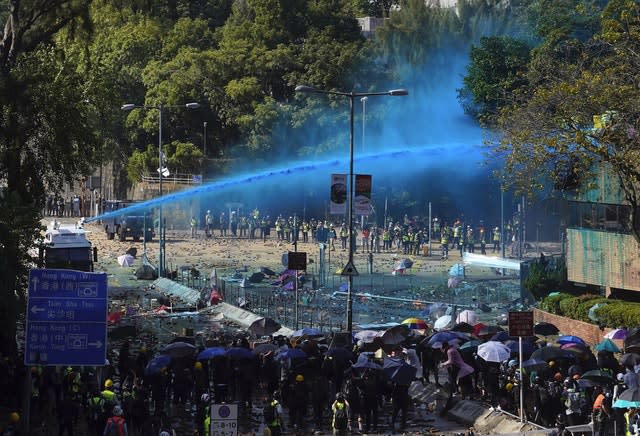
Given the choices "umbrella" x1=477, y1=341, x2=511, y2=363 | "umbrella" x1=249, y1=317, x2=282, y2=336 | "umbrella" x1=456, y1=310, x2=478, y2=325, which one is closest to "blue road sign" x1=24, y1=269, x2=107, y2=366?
"umbrella" x1=477, y1=341, x2=511, y2=363

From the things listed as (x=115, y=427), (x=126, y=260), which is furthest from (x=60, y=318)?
(x=126, y=260)

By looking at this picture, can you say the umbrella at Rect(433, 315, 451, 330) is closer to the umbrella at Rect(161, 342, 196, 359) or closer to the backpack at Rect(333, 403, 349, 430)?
the umbrella at Rect(161, 342, 196, 359)

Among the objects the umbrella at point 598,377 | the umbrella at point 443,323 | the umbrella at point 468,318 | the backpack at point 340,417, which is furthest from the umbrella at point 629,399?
the umbrella at point 468,318

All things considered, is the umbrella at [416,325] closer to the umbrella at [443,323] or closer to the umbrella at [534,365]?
the umbrella at [443,323]

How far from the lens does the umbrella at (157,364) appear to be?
28.0 m

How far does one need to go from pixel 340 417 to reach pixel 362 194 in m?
11.3

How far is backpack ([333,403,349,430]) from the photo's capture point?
2561cm

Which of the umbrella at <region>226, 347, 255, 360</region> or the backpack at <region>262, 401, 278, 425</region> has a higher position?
the umbrella at <region>226, 347, 255, 360</region>

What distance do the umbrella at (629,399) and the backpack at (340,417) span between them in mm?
5714

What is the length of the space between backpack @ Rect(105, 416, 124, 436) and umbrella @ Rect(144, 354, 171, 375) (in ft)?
20.3

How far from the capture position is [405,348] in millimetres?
32719

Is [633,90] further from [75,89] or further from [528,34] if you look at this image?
[528,34]

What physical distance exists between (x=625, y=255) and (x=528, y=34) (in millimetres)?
47514

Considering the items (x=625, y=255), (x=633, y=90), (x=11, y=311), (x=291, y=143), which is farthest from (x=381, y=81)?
(x=11, y=311)
